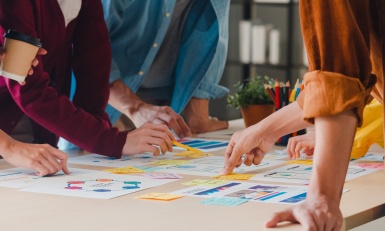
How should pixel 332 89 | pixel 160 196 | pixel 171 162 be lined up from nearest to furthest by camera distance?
pixel 332 89 < pixel 160 196 < pixel 171 162

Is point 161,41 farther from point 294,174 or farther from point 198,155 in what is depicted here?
point 294,174

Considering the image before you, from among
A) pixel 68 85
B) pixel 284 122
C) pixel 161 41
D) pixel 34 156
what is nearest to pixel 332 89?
pixel 284 122

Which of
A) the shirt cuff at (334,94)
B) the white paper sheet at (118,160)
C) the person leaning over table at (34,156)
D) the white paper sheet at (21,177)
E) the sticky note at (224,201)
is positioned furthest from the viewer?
the white paper sheet at (118,160)

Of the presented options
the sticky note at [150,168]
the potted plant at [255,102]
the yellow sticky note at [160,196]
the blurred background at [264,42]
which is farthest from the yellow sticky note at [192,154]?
the blurred background at [264,42]

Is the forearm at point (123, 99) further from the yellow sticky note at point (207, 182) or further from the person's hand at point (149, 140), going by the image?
the yellow sticky note at point (207, 182)

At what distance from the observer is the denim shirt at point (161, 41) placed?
2.74 m

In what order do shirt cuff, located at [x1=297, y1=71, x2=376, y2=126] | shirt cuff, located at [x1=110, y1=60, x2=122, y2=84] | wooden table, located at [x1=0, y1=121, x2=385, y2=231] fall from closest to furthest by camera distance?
shirt cuff, located at [x1=297, y1=71, x2=376, y2=126]
wooden table, located at [x1=0, y1=121, x2=385, y2=231]
shirt cuff, located at [x1=110, y1=60, x2=122, y2=84]

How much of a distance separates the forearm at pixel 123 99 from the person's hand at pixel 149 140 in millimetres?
389

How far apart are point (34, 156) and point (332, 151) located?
2.92 ft

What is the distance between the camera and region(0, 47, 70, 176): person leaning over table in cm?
186

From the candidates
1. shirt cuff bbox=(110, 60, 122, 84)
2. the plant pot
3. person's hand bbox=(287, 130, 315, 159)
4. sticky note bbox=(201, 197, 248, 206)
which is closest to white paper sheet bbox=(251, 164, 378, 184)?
person's hand bbox=(287, 130, 315, 159)

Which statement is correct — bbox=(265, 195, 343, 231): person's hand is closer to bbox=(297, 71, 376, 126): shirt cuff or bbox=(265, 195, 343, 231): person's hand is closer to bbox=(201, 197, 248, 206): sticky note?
bbox=(297, 71, 376, 126): shirt cuff

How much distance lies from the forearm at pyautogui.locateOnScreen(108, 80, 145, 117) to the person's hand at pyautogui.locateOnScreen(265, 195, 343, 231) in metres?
1.41

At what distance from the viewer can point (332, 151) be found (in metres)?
1.23
